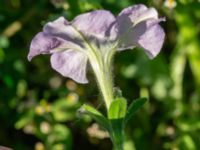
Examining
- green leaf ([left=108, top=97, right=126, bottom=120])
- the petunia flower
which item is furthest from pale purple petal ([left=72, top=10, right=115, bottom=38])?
green leaf ([left=108, top=97, right=126, bottom=120])

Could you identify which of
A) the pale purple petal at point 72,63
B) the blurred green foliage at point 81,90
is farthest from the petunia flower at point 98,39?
the blurred green foliage at point 81,90

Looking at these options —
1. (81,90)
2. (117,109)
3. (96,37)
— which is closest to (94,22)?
(96,37)

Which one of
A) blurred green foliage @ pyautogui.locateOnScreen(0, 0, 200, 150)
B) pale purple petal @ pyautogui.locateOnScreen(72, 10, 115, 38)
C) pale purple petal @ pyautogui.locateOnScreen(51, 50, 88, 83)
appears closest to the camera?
pale purple petal @ pyautogui.locateOnScreen(72, 10, 115, 38)

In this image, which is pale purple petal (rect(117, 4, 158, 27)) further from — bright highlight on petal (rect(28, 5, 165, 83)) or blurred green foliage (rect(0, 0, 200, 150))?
blurred green foliage (rect(0, 0, 200, 150))

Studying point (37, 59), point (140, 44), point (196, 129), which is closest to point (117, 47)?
point (140, 44)

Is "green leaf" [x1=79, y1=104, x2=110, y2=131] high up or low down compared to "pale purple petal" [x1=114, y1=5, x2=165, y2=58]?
down

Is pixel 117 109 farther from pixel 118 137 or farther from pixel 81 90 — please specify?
pixel 81 90
